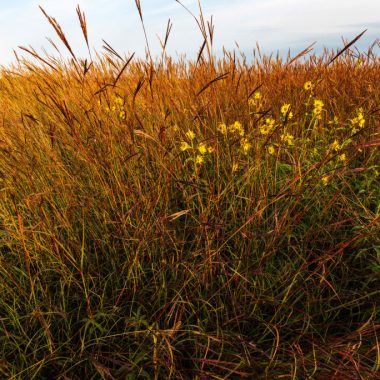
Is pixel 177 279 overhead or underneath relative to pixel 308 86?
underneath

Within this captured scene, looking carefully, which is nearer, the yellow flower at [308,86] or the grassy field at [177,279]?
the grassy field at [177,279]

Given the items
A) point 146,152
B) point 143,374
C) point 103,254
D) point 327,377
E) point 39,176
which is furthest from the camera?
point 39,176

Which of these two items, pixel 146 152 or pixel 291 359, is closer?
pixel 291 359

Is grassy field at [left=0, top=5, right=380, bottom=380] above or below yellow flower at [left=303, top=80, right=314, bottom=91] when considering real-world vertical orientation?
below

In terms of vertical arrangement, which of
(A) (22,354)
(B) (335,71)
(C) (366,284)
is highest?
(B) (335,71)

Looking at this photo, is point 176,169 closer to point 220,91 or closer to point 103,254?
point 103,254

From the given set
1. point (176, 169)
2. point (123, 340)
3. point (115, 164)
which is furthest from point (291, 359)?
point (115, 164)

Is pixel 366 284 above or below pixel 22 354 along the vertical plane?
below

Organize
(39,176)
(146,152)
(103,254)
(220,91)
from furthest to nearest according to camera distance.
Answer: (220,91) → (39,176) → (146,152) → (103,254)

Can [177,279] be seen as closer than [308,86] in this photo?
Yes

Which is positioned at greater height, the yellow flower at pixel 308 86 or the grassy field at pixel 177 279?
the yellow flower at pixel 308 86

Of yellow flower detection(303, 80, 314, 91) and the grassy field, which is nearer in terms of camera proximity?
the grassy field

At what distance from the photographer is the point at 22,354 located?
4.44ft

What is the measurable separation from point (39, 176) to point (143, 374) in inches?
43.6
